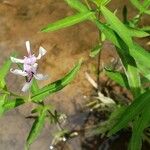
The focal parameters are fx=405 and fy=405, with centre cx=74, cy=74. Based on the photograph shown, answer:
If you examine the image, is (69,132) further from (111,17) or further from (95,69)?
(111,17)

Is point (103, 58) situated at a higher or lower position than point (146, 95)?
lower

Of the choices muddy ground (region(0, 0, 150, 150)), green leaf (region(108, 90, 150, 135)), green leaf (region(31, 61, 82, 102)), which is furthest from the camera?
muddy ground (region(0, 0, 150, 150))

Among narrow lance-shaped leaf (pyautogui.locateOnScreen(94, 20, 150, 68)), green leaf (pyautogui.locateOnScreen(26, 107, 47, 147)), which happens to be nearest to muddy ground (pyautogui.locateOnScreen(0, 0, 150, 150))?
green leaf (pyautogui.locateOnScreen(26, 107, 47, 147))

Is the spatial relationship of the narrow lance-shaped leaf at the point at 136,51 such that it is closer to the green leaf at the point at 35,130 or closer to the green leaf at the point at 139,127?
the green leaf at the point at 139,127

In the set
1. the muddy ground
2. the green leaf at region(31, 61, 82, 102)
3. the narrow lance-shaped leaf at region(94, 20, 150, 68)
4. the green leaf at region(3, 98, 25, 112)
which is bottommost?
the muddy ground

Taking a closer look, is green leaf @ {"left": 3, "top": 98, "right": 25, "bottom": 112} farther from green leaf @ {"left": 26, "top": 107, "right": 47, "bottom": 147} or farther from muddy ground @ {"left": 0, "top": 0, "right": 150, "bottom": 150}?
muddy ground @ {"left": 0, "top": 0, "right": 150, "bottom": 150}

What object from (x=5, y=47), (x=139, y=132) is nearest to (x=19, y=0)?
(x=5, y=47)

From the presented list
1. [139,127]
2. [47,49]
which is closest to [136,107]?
[139,127]
